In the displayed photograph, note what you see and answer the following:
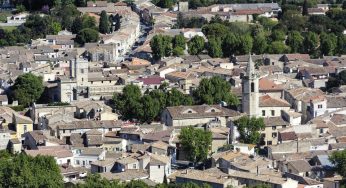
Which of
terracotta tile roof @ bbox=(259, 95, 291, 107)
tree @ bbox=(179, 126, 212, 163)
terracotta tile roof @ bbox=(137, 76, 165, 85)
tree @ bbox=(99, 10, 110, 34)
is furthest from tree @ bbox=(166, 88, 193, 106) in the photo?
tree @ bbox=(99, 10, 110, 34)

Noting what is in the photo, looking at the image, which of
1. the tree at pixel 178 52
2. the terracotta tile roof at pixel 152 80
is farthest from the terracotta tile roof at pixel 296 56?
the terracotta tile roof at pixel 152 80

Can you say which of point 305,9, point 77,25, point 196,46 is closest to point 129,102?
point 196,46

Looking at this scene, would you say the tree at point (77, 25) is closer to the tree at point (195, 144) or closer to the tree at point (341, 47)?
the tree at point (341, 47)

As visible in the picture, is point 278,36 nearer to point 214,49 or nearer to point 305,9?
point 214,49

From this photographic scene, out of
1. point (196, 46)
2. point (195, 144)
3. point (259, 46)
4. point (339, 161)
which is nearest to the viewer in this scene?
point (339, 161)

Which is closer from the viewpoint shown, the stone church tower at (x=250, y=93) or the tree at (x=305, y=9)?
the stone church tower at (x=250, y=93)

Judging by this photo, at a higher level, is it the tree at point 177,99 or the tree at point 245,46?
the tree at point 177,99
